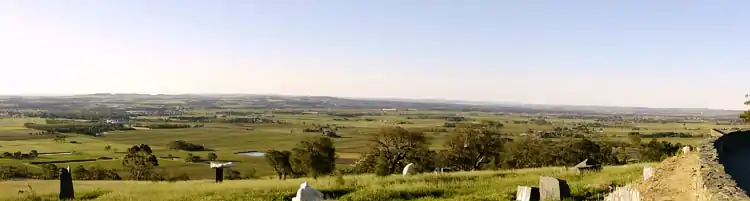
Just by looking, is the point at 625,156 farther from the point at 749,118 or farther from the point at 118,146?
the point at 118,146

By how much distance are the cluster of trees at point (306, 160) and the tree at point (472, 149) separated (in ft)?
42.9

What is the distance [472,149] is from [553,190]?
50.1 m

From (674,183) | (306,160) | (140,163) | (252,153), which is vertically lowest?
(252,153)

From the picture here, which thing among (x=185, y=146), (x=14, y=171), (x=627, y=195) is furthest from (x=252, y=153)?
(x=627, y=195)

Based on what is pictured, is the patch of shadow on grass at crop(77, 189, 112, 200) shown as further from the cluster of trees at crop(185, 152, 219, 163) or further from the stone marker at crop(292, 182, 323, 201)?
A: the cluster of trees at crop(185, 152, 219, 163)

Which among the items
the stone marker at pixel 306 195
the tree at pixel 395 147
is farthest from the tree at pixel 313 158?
the stone marker at pixel 306 195

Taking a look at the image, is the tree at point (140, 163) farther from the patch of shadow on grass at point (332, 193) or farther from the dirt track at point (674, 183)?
the dirt track at point (674, 183)

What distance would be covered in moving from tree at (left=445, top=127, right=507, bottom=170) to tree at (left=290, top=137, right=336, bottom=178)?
12.9m

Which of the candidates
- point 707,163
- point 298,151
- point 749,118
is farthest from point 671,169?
point 298,151

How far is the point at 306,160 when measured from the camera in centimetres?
6184

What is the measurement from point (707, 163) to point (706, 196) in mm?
3818

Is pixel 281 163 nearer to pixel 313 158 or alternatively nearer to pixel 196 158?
pixel 313 158

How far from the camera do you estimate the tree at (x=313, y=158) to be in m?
61.4

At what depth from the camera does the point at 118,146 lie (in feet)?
360
